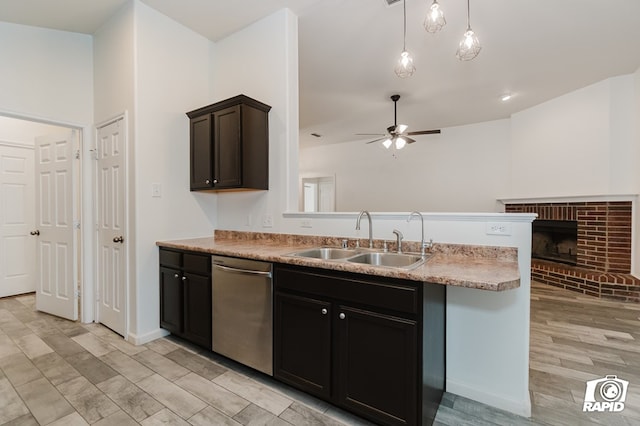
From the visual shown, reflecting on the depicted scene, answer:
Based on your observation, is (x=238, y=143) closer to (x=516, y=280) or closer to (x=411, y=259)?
(x=411, y=259)

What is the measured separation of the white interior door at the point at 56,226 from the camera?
3092 millimetres

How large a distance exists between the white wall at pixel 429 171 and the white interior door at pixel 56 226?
559cm

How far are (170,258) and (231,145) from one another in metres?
1.16

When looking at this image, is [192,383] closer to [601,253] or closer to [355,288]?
[355,288]

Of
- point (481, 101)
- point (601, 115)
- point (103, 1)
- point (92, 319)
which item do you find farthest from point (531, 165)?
point (92, 319)

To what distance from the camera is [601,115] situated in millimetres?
4152

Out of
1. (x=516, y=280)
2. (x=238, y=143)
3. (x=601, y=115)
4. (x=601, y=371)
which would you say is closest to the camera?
(x=516, y=280)

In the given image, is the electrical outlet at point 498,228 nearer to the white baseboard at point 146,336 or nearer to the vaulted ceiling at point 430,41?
the vaulted ceiling at point 430,41

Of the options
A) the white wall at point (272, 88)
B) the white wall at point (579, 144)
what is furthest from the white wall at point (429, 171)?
the white wall at point (272, 88)

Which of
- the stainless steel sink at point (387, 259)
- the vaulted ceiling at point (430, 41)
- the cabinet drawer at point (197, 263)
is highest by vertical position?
the vaulted ceiling at point (430, 41)

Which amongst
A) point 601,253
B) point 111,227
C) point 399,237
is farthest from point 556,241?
point 111,227

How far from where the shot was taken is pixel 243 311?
2.07 metres

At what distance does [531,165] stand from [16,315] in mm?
7628

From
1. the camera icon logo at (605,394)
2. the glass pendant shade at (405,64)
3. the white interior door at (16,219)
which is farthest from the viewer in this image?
the white interior door at (16,219)
